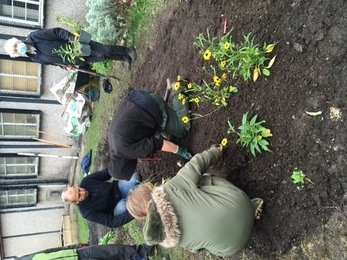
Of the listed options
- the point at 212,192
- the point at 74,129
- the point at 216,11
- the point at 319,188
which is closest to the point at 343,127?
the point at 319,188

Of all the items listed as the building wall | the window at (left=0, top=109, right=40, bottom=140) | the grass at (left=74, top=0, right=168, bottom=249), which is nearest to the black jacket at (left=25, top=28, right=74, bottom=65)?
the grass at (left=74, top=0, right=168, bottom=249)

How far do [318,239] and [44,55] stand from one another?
15.3ft

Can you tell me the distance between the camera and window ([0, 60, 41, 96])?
7.54 m

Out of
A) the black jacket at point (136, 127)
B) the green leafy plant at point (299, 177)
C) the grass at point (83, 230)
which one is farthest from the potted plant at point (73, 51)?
the grass at point (83, 230)

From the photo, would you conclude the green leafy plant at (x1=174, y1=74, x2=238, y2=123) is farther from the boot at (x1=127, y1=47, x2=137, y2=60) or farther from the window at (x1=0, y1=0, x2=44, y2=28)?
the window at (x1=0, y1=0, x2=44, y2=28)

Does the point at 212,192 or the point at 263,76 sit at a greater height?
the point at 263,76

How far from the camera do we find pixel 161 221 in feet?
8.01

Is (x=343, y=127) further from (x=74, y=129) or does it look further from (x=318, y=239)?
(x=74, y=129)

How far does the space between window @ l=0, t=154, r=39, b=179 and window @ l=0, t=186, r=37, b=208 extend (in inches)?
19.2

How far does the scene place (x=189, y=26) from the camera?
431cm

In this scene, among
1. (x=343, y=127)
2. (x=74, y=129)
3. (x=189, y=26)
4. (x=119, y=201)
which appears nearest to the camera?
(x=343, y=127)

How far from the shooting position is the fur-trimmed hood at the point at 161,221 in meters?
2.41

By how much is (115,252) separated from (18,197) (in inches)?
231

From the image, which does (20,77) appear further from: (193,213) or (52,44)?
(193,213)
